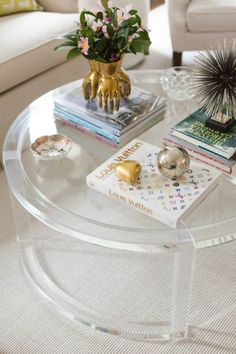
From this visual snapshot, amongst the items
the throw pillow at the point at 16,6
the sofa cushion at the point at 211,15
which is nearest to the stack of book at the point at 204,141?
the sofa cushion at the point at 211,15

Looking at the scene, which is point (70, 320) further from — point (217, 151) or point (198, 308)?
point (217, 151)

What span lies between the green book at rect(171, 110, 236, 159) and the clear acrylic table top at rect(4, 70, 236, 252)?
8 centimetres

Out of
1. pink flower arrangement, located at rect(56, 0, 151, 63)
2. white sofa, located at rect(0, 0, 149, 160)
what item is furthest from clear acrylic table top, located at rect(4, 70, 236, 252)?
white sofa, located at rect(0, 0, 149, 160)

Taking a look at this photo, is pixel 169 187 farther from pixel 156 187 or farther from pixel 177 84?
pixel 177 84

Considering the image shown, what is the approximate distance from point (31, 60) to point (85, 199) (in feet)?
3.08

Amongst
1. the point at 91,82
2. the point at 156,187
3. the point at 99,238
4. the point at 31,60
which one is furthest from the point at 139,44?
the point at 31,60

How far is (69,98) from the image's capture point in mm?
1574

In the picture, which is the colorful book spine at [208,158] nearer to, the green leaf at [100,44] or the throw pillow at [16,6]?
the green leaf at [100,44]

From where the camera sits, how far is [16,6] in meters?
2.25

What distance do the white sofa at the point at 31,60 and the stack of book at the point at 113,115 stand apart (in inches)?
17.6

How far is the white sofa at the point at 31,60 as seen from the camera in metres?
1.96

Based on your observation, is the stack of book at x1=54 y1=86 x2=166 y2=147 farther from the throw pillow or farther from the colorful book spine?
the throw pillow

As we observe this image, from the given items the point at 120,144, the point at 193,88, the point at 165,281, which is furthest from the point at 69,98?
the point at 165,281

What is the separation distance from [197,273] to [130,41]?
76cm
